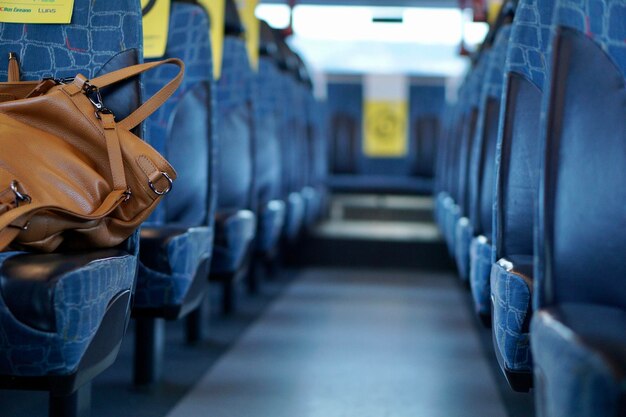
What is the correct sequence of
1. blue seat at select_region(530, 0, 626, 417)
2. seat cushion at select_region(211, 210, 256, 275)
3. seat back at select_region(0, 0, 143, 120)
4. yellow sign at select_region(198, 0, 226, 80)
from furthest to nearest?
1. yellow sign at select_region(198, 0, 226, 80)
2. seat cushion at select_region(211, 210, 256, 275)
3. seat back at select_region(0, 0, 143, 120)
4. blue seat at select_region(530, 0, 626, 417)

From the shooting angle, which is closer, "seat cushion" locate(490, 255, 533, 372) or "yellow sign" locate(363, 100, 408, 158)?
"seat cushion" locate(490, 255, 533, 372)

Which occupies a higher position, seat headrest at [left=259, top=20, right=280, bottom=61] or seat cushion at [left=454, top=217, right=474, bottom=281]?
seat headrest at [left=259, top=20, right=280, bottom=61]

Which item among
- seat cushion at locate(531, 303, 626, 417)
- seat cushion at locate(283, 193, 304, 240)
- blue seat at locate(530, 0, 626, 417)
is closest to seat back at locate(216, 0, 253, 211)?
seat cushion at locate(283, 193, 304, 240)

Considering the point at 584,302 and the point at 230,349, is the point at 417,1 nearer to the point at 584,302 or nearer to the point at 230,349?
the point at 230,349

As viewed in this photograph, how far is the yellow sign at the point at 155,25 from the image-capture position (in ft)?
6.99

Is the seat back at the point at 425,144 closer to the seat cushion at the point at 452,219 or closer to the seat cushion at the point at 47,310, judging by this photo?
the seat cushion at the point at 452,219

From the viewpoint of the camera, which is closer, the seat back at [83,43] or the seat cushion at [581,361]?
the seat cushion at [581,361]

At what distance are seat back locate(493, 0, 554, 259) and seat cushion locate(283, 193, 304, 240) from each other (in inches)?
95.1

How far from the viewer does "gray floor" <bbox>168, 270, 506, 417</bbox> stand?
195 cm

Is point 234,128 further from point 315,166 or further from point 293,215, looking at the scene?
point 315,166

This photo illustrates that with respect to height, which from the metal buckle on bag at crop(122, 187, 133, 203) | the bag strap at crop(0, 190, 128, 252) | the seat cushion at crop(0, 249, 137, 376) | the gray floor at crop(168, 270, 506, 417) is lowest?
the gray floor at crop(168, 270, 506, 417)

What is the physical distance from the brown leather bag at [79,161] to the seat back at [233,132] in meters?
1.40

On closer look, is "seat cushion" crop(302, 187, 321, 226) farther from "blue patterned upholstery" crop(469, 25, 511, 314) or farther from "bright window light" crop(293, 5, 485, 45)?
"bright window light" crop(293, 5, 485, 45)

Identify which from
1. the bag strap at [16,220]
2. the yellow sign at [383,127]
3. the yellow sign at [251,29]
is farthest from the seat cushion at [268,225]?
the yellow sign at [383,127]
